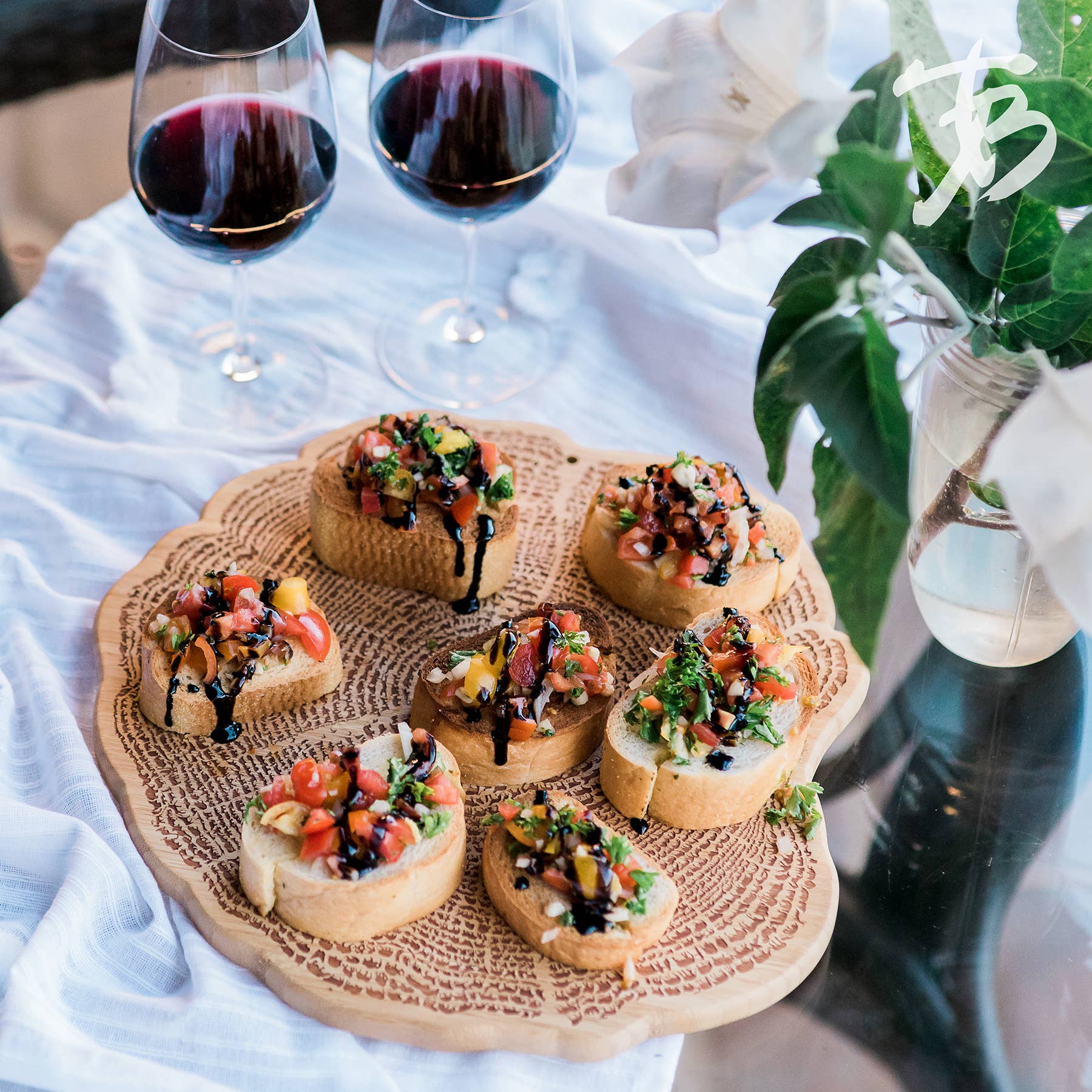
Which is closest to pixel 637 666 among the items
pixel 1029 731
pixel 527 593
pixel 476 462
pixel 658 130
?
pixel 527 593

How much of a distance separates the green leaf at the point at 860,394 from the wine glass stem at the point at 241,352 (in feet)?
4.68

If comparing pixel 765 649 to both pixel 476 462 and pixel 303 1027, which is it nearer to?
pixel 476 462

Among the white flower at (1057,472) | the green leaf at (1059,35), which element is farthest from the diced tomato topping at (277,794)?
the green leaf at (1059,35)

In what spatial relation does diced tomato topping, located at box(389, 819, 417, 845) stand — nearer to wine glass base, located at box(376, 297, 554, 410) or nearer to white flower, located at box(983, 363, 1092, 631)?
white flower, located at box(983, 363, 1092, 631)

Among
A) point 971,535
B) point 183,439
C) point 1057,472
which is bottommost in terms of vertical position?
point 183,439

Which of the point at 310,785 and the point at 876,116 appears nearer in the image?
the point at 876,116

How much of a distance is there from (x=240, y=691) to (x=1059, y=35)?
4.54 feet

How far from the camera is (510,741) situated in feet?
5.92

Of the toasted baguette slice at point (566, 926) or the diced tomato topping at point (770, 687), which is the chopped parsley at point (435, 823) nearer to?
the toasted baguette slice at point (566, 926)

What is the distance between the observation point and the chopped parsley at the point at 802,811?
5.97 feet

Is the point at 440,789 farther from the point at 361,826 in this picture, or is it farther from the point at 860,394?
the point at 860,394

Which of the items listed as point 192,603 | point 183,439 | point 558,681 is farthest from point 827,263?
point 183,439

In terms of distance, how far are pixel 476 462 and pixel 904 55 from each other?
3.08ft

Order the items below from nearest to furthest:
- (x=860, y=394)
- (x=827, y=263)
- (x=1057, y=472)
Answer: (x=1057, y=472) < (x=860, y=394) < (x=827, y=263)
